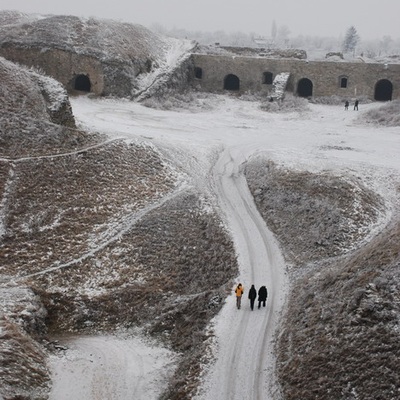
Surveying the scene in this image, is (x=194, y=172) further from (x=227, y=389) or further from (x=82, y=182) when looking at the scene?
(x=227, y=389)

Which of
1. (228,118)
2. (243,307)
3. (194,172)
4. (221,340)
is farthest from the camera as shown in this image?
(228,118)

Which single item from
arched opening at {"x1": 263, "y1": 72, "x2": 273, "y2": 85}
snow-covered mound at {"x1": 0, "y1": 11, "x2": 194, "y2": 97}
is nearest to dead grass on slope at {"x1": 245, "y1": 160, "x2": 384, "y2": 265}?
snow-covered mound at {"x1": 0, "y1": 11, "x2": 194, "y2": 97}

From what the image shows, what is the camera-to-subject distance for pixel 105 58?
147ft

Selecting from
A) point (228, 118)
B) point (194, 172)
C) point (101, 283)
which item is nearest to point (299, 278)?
point (101, 283)

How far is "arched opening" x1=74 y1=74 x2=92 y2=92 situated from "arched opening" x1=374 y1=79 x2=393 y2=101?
27.8 metres

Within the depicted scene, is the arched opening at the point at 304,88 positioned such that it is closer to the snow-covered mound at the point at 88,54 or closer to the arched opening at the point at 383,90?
the arched opening at the point at 383,90

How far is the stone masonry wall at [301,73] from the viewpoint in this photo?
4775 centimetres

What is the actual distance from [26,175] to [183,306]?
38.4 feet

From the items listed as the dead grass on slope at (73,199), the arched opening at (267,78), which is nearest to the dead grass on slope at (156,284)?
the dead grass on slope at (73,199)

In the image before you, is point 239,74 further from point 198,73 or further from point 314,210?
point 314,210

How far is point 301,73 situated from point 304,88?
240 cm

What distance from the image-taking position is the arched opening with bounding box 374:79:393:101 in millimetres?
48812

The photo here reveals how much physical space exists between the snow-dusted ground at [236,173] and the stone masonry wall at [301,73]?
3.18 m

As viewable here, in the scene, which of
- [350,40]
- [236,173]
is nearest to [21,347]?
[236,173]
